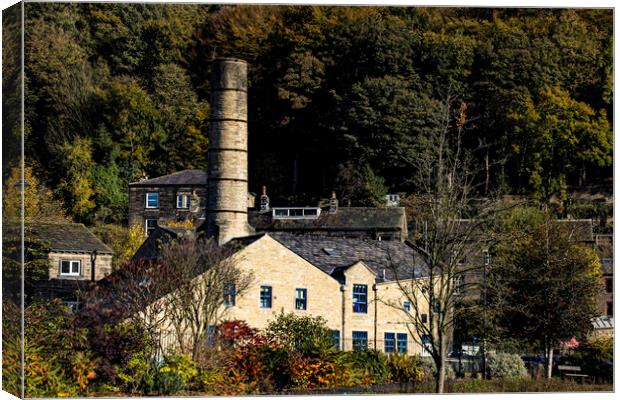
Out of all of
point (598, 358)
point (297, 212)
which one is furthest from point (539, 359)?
point (297, 212)

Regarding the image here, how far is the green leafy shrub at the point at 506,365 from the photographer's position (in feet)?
96.2

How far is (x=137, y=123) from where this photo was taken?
3019 cm

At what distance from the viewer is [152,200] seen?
31.2 meters

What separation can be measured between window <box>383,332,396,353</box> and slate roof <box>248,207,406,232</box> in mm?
2360

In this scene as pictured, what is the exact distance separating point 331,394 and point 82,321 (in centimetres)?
490

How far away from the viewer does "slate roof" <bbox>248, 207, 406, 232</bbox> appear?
31.5 metres

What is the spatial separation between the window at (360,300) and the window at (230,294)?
3006 mm

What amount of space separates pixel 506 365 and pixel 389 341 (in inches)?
106

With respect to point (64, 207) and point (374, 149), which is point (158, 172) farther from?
point (374, 149)

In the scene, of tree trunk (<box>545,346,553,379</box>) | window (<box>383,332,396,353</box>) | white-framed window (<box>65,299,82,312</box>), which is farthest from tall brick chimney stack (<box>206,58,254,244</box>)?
tree trunk (<box>545,346,553,379</box>)

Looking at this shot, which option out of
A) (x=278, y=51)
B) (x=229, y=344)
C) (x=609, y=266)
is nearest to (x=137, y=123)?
(x=278, y=51)

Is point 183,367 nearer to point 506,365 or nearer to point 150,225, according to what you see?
point 150,225

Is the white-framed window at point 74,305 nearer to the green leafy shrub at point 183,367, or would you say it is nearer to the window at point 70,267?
the window at point 70,267

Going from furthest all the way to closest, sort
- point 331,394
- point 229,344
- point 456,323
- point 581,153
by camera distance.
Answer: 1. point 456,323
2. point 581,153
3. point 229,344
4. point 331,394
